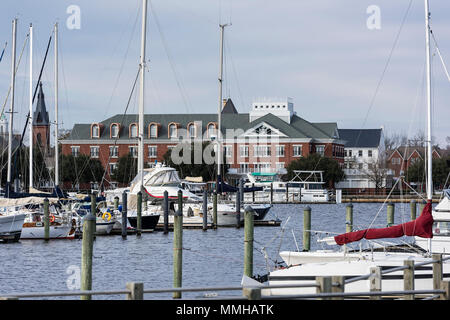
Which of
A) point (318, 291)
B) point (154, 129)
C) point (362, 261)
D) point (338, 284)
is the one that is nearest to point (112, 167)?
point (154, 129)

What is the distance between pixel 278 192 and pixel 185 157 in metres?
18.1

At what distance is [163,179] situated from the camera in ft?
202

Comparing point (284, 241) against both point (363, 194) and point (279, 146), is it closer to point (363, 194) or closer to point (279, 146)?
point (363, 194)

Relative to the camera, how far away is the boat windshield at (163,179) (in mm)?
61438

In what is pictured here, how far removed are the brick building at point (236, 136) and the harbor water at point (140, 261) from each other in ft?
266

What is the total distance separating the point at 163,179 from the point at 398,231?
37.5m

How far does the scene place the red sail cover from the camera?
25312mm

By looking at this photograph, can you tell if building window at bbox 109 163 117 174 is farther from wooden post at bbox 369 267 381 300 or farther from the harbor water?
wooden post at bbox 369 267 381 300

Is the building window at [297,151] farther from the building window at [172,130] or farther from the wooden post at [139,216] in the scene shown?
the wooden post at [139,216]

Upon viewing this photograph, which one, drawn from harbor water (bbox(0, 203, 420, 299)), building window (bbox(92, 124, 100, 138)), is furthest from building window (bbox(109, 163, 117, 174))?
harbor water (bbox(0, 203, 420, 299))

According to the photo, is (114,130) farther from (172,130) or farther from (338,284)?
(338,284)

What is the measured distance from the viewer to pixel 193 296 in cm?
2714

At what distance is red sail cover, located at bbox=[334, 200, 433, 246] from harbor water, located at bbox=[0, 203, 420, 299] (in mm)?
2029

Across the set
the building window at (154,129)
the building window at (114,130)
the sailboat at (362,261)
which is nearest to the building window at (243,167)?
the building window at (154,129)
